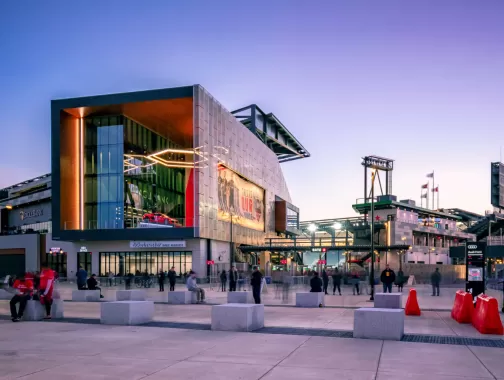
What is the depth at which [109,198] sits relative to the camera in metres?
58.4

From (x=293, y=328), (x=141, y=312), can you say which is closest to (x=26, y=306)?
(x=141, y=312)

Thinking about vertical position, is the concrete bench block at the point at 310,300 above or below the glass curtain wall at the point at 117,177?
below

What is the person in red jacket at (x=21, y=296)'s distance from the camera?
1673 centimetres

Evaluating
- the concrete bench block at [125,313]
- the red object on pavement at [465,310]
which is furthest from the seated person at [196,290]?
the red object on pavement at [465,310]

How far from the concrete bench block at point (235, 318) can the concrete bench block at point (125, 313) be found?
2495 mm

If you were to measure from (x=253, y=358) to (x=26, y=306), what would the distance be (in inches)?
377

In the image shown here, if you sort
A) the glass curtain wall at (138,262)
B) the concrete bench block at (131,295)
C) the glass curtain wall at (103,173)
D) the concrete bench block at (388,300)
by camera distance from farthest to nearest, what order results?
the glass curtain wall at (138,262) → the glass curtain wall at (103,173) → the concrete bench block at (131,295) → the concrete bench block at (388,300)

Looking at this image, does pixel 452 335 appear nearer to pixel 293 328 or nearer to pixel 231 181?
pixel 293 328

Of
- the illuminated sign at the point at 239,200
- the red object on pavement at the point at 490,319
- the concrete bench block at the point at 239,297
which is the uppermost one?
the illuminated sign at the point at 239,200

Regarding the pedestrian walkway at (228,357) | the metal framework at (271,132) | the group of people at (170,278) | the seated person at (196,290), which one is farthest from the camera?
the metal framework at (271,132)

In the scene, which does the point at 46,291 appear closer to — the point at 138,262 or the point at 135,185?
the point at 138,262

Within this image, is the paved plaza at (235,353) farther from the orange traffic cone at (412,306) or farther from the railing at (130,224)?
the railing at (130,224)

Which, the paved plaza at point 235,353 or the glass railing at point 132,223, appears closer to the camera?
the paved plaza at point 235,353

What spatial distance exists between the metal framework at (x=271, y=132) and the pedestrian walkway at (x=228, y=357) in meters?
73.6
